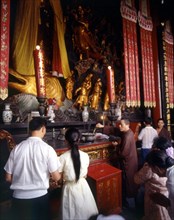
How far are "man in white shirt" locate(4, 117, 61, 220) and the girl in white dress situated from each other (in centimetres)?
20

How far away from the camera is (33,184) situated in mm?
1688

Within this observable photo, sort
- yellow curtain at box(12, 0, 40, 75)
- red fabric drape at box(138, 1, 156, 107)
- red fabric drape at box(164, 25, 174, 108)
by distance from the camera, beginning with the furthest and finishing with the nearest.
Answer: red fabric drape at box(164, 25, 174, 108) < red fabric drape at box(138, 1, 156, 107) < yellow curtain at box(12, 0, 40, 75)

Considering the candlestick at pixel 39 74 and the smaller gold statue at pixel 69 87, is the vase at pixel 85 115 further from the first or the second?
the candlestick at pixel 39 74

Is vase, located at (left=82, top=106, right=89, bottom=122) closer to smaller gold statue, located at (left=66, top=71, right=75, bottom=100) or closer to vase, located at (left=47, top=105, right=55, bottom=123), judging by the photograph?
smaller gold statue, located at (left=66, top=71, right=75, bottom=100)

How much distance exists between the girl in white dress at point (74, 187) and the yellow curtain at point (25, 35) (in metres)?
2.45

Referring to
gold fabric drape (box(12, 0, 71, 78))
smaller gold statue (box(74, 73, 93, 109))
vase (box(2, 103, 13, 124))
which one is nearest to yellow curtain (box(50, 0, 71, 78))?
gold fabric drape (box(12, 0, 71, 78))

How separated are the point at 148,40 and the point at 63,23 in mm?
2639

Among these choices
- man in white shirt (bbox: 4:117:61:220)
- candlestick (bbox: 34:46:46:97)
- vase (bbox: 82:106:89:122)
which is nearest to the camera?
man in white shirt (bbox: 4:117:61:220)

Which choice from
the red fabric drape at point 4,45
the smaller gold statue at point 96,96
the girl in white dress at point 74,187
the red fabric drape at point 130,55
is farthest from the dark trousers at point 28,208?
the red fabric drape at point 130,55

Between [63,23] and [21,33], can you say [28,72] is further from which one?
[63,23]

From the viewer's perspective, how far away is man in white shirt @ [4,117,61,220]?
168 centimetres

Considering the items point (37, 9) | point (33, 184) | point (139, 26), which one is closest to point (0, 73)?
point (37, 9)

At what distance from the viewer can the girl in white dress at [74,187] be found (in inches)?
75.1

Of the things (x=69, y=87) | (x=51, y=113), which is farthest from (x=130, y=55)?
(x=51, y=113)
